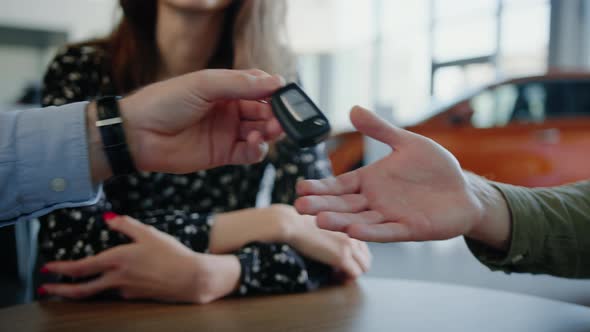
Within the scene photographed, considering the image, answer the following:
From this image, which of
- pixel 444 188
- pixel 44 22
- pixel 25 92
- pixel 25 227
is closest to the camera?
pixel 444 188

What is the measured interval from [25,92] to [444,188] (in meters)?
3.34

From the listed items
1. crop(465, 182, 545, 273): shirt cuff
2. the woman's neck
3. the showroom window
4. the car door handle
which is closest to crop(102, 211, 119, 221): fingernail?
the woman's neck

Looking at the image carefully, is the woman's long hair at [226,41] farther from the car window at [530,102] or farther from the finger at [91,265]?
the car window at [530,102]

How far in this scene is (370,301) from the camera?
24.1 inches

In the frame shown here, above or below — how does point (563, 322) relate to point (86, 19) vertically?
below

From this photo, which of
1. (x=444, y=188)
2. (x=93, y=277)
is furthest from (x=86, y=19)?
(x=444, y=188)

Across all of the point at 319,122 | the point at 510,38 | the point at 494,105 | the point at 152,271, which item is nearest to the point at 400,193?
the point at 319,122

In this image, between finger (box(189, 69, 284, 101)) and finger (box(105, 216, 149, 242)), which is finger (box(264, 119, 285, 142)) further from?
finger (box(105, 216, 149, 242))

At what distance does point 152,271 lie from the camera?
659 mm

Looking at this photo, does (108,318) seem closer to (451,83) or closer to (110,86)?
(110,86)

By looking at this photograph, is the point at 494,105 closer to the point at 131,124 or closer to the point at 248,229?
the point at 248,229

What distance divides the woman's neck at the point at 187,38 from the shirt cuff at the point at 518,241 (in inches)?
19.0

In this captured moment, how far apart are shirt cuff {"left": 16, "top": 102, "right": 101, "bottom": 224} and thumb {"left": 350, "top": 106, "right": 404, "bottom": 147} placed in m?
0.28

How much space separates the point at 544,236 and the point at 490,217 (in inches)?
3.1
